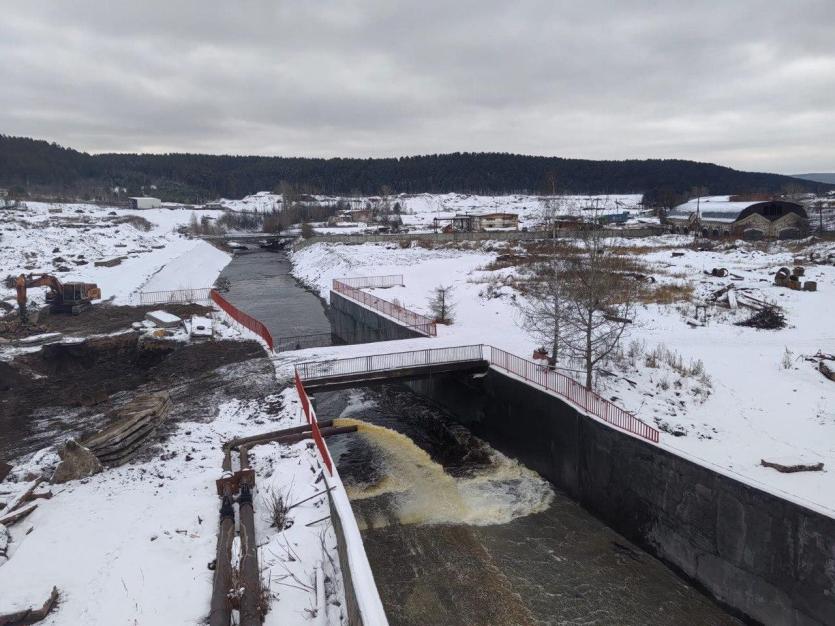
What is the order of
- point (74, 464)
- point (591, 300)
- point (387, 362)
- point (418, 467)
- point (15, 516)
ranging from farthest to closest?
point (387, 362) → point (418, 467) → point (591, 300) → point (74, 464) → point (15, 516)

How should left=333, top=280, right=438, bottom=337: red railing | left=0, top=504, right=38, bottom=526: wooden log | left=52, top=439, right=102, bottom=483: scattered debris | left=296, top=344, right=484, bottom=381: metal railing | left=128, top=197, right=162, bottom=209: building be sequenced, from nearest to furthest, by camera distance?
left=0, top=504, right=38, bottom=526: wooden log, left=52, top=439, right=102, bottom=483: scattered debris, left=296, top=344, right=484, bottom=381: metal railing, left=333, top=280, right=438, bottom=337: red railing, left=128, top=197, right=162, bottom=209: building

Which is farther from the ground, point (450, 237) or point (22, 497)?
point (450, 237)

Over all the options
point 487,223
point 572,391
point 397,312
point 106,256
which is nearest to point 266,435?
point 572,391

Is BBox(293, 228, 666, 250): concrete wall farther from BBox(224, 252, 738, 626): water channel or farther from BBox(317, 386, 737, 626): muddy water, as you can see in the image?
BBox(317, 386, 737, 626): muddy water

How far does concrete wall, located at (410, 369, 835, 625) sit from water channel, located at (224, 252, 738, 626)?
507 millimetres

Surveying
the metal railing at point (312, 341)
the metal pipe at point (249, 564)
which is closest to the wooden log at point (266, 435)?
the metal pipe at point (249, 564)

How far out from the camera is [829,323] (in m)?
22.3

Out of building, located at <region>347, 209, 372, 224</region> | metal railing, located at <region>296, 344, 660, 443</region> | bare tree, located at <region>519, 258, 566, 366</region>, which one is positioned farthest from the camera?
building, located at <region>347, 209, 372, 224</region>

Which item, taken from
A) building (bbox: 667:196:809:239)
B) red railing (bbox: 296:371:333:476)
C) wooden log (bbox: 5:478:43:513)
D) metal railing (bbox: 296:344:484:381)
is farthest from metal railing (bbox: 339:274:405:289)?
building (bbox: 667:196:809:239)

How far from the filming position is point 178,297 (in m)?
33.4

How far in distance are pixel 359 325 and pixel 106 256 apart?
3368 cm

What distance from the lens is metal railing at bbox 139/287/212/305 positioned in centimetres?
3212

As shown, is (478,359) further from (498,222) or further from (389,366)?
(498,222)

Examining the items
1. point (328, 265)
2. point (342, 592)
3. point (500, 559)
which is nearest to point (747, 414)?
point (500, 559)
